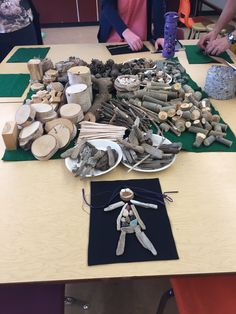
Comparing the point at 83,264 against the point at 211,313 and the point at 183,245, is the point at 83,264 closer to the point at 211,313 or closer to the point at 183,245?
the point at 183,245

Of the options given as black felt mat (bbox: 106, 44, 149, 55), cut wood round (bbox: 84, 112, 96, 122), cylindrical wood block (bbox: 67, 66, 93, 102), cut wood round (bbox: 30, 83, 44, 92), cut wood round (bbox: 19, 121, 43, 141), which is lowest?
black felt mat (bbox: 106, 44, 149, 55)

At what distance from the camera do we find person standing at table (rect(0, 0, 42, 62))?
1709mm

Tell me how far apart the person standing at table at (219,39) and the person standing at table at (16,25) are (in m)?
1.13

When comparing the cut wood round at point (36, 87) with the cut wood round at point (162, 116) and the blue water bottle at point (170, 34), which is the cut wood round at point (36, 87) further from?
the blue water bottle at point (170, 34)

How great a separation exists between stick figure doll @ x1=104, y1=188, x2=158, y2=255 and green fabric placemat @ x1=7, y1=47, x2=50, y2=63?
130cm

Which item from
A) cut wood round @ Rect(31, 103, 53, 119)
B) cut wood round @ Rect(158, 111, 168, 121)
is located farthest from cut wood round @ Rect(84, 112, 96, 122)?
cut wood round @ Rect(158, 111, 168, 121)

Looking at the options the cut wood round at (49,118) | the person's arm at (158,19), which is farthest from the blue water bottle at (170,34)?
the cut wood round at (49,118)

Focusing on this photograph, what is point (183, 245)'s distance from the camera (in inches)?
25.9

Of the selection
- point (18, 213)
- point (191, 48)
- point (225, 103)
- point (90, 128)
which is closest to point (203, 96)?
point (225, 103)

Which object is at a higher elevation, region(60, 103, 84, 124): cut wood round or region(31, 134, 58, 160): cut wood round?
region(60, 103, 84, 124): cut wood round

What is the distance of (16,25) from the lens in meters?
1.78

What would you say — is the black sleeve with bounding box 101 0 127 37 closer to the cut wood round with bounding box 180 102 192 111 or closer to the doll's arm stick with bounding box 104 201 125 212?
the cut wood round with bounding box 180 102 192 111

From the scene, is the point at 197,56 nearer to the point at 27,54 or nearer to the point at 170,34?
the point at 170,34

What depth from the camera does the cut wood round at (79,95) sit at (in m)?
1.05
